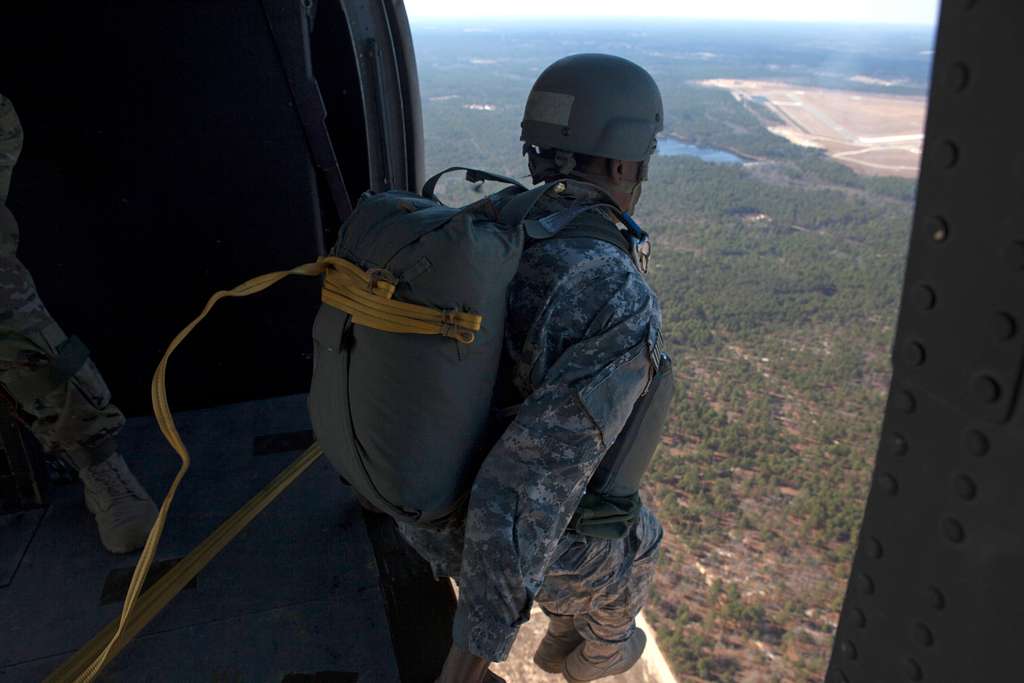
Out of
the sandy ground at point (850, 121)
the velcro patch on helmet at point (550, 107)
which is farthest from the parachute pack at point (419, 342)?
the sandy ground at point (850, 121)

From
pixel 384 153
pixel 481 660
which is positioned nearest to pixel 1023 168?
pixel 481 660

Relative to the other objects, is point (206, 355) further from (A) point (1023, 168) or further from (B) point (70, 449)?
(A) point (1023, 168)

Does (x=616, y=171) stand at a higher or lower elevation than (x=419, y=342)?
higher

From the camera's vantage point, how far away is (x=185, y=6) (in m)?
2.51

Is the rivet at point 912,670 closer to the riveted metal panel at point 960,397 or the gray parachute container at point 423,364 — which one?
the riveted metal panel at point 960,397

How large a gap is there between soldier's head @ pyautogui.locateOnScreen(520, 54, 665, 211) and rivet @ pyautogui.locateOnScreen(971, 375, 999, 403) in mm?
1319

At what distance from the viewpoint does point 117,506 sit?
2270mm

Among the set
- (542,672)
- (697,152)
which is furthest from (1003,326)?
(697,152)

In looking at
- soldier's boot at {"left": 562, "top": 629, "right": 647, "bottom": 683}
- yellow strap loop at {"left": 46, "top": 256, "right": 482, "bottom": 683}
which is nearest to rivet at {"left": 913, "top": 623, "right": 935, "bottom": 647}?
yellow strap loop at {"left": 46, "top": 256, "right": 482, "bottom": 683}

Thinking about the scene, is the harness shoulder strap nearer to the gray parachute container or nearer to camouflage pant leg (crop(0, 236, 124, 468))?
the gray parachute container

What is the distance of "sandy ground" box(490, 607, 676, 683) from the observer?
2.62m

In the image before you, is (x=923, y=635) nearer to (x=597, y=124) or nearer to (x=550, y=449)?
(x=550, y=449)

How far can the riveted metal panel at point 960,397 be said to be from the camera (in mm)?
572

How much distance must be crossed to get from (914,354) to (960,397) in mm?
58
